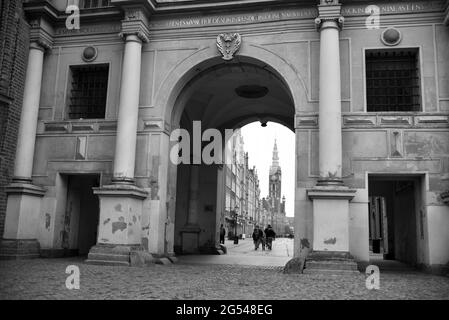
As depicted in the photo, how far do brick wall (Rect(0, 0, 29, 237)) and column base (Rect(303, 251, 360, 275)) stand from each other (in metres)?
9.67

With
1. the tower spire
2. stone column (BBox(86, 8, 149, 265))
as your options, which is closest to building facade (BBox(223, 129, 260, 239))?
the tower spire

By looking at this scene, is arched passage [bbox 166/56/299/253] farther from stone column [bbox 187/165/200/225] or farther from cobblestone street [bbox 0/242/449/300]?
cobblestone street [bbox 0/242/449/300]

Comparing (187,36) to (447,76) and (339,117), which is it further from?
(447,76)

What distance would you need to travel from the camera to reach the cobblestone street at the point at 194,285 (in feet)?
26.4

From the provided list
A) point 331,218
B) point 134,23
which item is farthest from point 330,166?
point 134,23

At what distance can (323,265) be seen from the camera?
1202 cm

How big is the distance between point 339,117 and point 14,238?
10.6m

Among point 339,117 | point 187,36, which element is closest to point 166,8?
point 187,36

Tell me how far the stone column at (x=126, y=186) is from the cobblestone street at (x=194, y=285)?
0.85 meters

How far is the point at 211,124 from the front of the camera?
22.2 m

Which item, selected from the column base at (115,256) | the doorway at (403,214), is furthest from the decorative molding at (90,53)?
the doorway at (403,214)

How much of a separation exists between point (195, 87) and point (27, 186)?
655 cm

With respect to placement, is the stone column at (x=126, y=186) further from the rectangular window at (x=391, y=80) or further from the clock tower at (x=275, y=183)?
the clock tower at (x=275, y=183)

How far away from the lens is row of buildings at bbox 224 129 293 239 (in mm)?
64000
